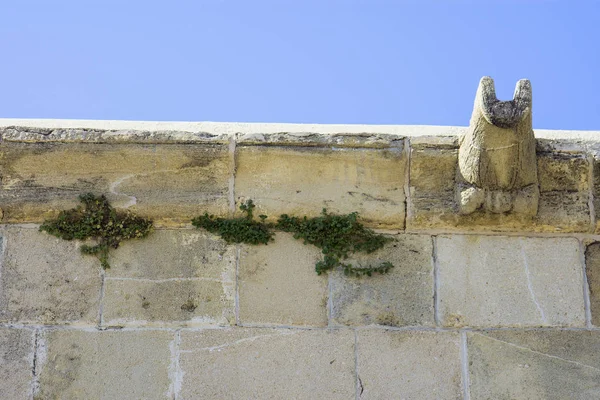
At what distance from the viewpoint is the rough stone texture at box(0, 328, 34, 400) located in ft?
15.2

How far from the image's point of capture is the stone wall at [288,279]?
464 centimetres

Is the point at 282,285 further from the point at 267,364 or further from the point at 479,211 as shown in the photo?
the point at 479,211

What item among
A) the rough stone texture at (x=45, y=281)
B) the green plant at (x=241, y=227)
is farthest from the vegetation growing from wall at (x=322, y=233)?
the rough stone texture at (x=45, y=281)

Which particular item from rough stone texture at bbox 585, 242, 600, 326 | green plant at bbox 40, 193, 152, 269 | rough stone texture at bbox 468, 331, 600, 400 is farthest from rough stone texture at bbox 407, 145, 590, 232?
green plant at bbox 40, 193, 152, 269

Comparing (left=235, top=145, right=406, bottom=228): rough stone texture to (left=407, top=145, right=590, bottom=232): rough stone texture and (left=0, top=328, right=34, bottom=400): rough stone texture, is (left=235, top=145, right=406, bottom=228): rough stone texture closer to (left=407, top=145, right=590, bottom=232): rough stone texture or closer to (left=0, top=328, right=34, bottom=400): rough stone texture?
(left=407, top=145, right=590, bottom=232): rough stone texture

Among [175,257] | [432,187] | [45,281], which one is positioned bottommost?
[45,281]

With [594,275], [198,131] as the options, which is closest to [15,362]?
[198,131]

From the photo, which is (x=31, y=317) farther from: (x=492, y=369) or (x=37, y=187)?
(x=492, y=369)

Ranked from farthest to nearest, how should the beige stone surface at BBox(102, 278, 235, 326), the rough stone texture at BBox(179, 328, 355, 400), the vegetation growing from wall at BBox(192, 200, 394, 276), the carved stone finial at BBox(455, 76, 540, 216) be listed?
the vegetation growing from wall at BBox(192, 200, 394, 276) < the beige stone surface at BBox(102, 278, 235, 326) < the rough stone texture at BBox(179, 328, 355, 400) < the carved stone finial at BBox(455, 76, 540, 216)

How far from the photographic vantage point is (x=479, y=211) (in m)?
4.86

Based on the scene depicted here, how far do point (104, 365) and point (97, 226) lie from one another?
0.76m

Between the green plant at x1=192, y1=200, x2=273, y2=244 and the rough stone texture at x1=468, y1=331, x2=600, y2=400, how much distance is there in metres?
1.25

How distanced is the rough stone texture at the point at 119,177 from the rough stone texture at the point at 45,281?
0.52ft

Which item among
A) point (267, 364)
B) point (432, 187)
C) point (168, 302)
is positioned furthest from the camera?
point (432, 187)
